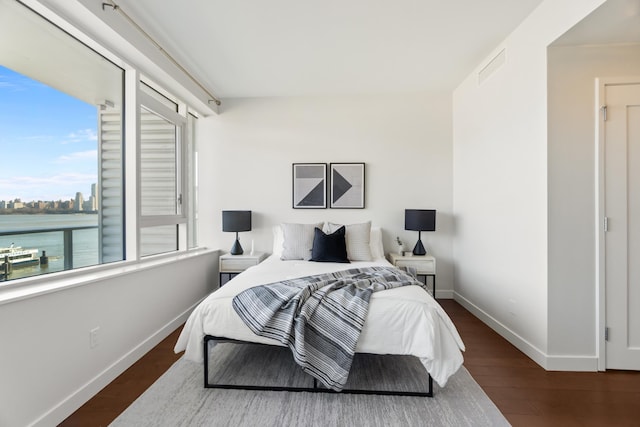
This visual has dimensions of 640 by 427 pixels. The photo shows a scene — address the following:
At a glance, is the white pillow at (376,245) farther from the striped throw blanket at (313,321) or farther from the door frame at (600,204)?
the door frame at (600,204)

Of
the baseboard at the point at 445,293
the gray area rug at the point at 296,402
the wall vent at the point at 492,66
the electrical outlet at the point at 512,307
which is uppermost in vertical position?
the wall vent at the point at 492,66

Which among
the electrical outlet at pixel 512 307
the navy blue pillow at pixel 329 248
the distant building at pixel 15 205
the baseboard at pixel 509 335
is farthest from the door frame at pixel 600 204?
the distant building at pixel 15 205

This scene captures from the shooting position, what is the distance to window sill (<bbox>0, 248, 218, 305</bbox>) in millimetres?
1528

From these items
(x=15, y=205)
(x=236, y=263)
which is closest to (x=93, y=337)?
(x=15, y=205)

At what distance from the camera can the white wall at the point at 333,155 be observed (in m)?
3.86

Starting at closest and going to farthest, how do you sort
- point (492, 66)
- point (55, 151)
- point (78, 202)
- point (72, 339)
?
point (72, 339) → point (55, 151) → point (78, 202) → point (492, 66)

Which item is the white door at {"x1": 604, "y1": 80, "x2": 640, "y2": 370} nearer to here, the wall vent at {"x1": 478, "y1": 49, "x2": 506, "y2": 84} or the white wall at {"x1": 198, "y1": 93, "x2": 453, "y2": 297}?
the wall vent at {"x1": 478, "y1": 49, "x2": 506, "y2": 84}

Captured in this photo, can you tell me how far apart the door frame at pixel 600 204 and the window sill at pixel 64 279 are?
366cm

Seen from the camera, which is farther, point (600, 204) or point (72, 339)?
point (600, 204)

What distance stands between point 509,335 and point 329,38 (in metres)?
3.27

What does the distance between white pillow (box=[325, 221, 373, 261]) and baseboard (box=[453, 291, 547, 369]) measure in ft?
4.43

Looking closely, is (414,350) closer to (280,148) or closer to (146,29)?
(280,148)

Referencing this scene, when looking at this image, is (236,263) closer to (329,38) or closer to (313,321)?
(313,321)

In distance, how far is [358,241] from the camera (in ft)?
11.1
